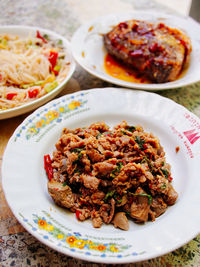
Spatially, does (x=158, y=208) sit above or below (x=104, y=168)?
below

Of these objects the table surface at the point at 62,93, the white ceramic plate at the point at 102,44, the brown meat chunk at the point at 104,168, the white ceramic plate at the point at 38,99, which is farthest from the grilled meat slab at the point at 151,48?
the brown meat chunk at the point at 104,168

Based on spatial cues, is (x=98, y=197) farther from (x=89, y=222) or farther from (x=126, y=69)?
(x=126, y=69)

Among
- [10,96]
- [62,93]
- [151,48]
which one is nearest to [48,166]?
[10,96]

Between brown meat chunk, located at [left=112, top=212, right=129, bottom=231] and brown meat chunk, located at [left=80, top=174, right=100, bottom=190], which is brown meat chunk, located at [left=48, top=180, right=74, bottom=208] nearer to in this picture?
brown meat chunk, located at [left=80, top=174, right=100, bottom=190]

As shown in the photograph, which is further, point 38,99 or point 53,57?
point 53,57

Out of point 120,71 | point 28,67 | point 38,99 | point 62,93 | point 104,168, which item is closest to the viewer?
point 104,168
